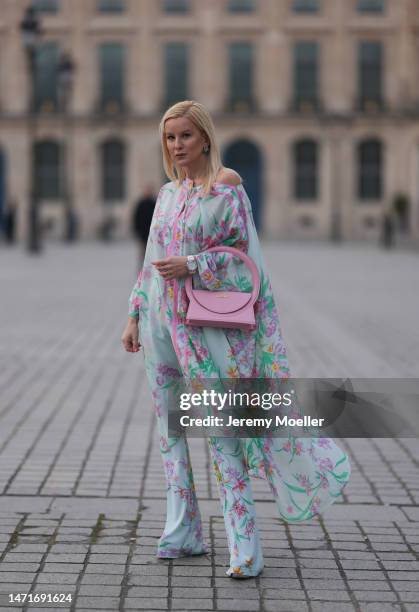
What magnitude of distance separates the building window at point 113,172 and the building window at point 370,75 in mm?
11270

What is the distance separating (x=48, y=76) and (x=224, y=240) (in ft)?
166

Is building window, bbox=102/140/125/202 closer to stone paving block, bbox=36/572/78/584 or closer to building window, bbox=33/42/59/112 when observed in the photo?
building window, bbox=33/42/59/112

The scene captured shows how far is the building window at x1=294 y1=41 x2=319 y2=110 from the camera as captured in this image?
52.4m

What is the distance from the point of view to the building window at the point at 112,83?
174 ft

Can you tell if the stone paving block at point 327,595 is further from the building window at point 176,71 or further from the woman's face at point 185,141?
the building window at point 176,71

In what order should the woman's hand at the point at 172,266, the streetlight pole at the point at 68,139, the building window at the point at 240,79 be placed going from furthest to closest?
the building window at the point at 240,79 → the streetlight pole at the point at 68,139 → the woman's hand at the point at 172,266

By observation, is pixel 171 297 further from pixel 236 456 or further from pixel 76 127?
pixel 76 127

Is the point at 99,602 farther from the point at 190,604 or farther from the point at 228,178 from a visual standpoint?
the point at 228,178

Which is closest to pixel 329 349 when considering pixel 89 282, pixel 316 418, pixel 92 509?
pixel 92 509

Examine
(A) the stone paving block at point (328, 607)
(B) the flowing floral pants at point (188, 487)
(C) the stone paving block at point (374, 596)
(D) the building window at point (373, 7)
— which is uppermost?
(D) the building window at point (373, 7)

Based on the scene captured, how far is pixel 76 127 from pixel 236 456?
49795 millimetres

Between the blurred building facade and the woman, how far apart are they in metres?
47.8

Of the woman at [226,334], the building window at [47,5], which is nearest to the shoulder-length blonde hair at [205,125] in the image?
the woman at [226,334]

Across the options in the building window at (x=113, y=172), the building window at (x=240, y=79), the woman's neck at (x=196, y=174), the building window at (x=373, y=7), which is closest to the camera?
the woman's neck at (x=196, y=174)
